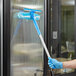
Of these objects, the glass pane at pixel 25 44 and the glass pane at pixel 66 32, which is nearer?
the glass pane at pixel 25 44

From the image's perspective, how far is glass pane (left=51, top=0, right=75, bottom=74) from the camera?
189 cm

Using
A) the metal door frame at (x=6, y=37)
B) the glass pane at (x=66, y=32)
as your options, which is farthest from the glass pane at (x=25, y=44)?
the glass pane at (x=66, y=32)

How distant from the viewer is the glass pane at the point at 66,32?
1888 mm

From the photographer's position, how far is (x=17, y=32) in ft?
4.91

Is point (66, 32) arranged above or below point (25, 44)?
above

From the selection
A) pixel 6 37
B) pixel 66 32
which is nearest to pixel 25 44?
pixel 6 37

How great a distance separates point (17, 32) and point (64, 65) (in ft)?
1.67

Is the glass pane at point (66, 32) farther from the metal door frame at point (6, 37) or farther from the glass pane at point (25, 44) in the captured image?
the metal door frame at point (6, 37)

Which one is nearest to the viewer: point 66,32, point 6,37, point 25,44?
point 6,37

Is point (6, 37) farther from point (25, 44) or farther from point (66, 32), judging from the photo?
point (66, 32)

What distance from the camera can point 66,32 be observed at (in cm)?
198

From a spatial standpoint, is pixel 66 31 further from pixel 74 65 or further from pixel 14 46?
pixel 14 46

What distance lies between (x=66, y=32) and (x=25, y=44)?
0.64 meters

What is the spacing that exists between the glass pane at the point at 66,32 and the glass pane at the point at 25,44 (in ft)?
0.93
